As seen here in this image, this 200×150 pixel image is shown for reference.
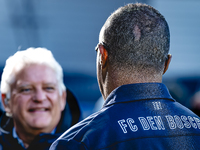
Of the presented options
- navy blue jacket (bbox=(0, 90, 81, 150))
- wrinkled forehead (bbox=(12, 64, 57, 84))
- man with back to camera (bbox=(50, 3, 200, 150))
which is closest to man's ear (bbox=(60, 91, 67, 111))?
navy blue jacket (bbox=(0, 90, 81, 150))

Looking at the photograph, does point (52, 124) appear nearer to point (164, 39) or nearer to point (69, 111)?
point (69, 111)

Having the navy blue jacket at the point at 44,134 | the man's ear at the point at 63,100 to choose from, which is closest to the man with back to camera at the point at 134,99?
the navy blue jacket at the point at 44,134

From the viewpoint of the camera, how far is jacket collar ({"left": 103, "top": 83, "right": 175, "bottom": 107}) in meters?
1.18

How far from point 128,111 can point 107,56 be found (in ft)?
0.91

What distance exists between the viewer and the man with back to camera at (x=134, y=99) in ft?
3.53

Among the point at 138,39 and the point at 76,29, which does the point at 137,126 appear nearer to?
the point at 138,39

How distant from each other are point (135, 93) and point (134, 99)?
3cm

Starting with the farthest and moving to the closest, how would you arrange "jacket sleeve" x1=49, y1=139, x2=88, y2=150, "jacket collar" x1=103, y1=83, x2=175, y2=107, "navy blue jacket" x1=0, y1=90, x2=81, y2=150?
1. "navy blue jacket" x1=0, y1=90, x2=81, y2=150
2. "jacket collar" x1=103, y1=83, x2=175, y2=107
3. "jacket sleeve" x1=49, y1=139, x2=88, y2=150

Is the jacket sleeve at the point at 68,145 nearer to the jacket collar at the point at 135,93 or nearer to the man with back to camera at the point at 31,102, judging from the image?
the jacket collar at the point at 135,93

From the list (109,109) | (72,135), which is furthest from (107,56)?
(72,135)

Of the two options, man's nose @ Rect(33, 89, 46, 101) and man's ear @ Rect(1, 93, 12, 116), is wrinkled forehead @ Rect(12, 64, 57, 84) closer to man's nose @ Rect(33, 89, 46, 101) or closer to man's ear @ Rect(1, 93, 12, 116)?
man's nose @ Rect(33, 89, 46, 101)

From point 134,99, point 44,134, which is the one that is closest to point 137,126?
point 134,99

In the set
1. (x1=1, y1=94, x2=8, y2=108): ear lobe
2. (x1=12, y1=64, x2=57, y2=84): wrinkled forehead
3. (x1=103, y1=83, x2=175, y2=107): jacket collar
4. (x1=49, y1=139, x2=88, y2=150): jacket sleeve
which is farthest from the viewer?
(x1=1, y1=94, x2=8, y2=108): ear lobe

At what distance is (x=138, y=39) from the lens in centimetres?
119
